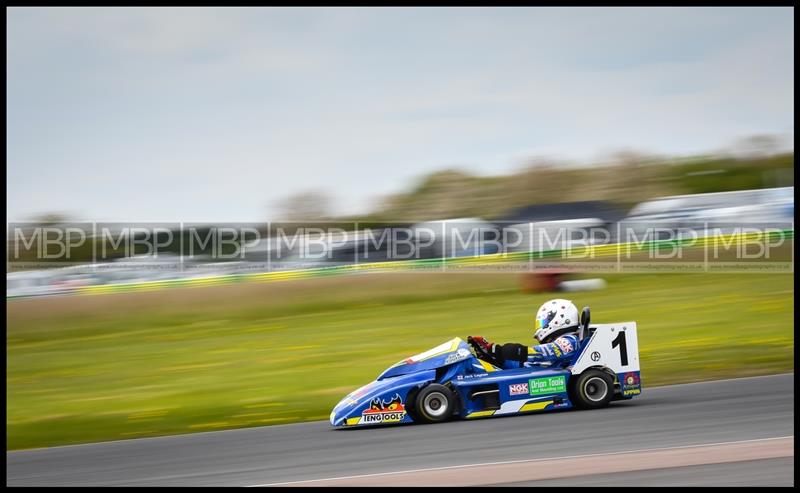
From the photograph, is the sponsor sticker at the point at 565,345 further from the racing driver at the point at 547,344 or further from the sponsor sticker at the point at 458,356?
the sponsor sticker at the point at 458,356

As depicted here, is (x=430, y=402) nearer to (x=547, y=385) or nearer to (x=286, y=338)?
(x=547, y=385)

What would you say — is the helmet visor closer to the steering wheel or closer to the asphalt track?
the steering wheel

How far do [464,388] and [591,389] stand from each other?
1122 mm

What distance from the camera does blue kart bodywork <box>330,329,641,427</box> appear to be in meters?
6.92

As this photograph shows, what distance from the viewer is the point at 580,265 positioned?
1783cm

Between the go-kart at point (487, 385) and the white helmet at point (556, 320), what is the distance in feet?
0.39

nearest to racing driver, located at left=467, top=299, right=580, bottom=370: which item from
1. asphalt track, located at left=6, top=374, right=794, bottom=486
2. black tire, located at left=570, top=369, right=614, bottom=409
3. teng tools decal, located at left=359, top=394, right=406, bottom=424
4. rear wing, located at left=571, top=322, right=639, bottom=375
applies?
rear wing, located at left=571, top=322, right=639, bottom=375

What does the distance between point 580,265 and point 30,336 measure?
38.8 feet

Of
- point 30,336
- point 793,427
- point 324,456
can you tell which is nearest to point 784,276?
point 793,427

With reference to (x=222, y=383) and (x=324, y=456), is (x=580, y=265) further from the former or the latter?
(x=324, y=456)

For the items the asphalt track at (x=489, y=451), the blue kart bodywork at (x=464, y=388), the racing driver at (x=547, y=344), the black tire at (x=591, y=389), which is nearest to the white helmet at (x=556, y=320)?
the racing driver at (x=547, y=344)

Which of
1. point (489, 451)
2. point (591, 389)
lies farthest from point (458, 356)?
point (489, 451)

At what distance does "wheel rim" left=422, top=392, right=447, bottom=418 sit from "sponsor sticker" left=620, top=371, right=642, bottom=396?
1627 millimetres

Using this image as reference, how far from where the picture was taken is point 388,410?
690 cm
